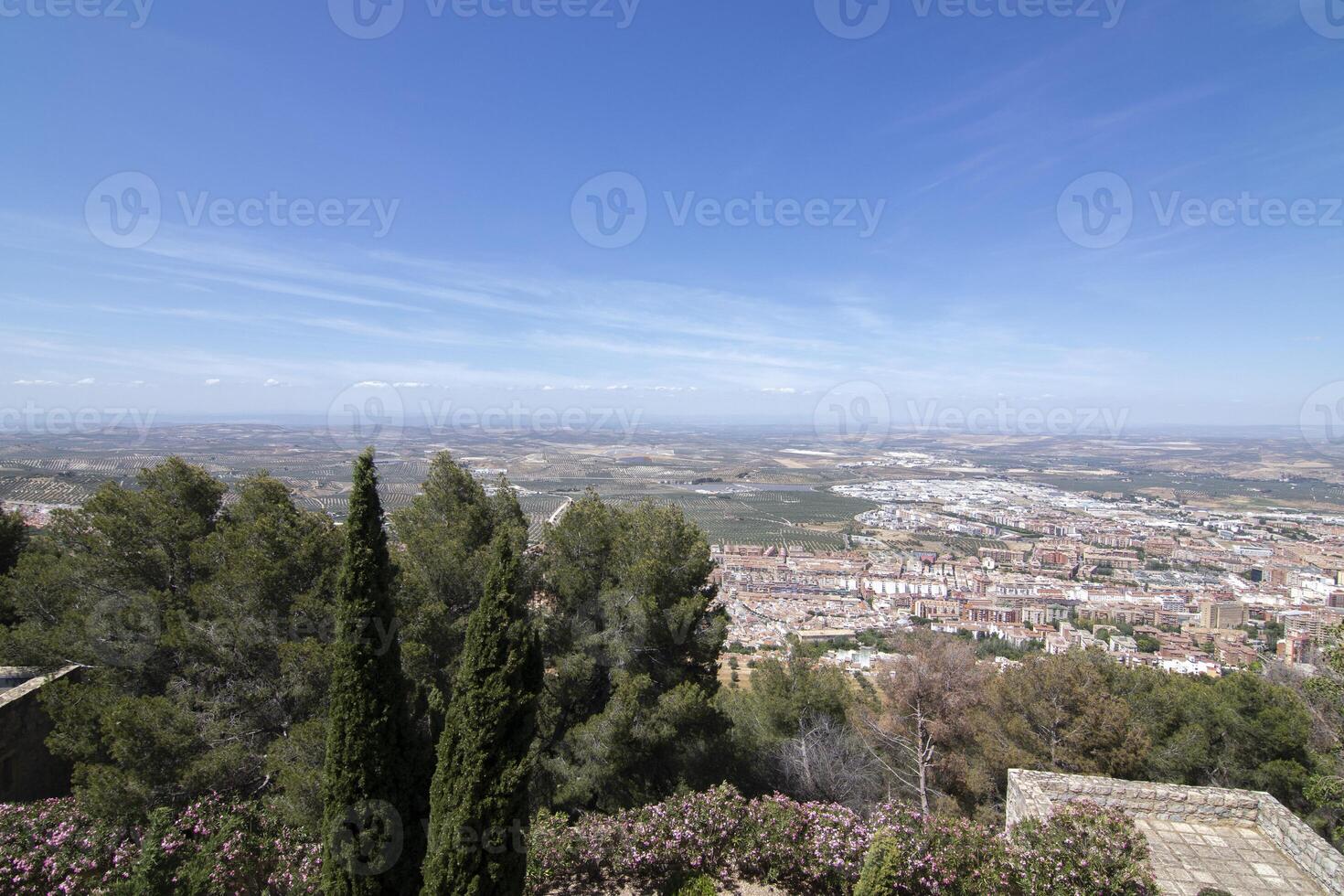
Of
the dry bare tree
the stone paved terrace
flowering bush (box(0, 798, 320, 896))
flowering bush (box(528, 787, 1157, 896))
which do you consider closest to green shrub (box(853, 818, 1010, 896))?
flowering bush (box(528, 787, 1157, 896))

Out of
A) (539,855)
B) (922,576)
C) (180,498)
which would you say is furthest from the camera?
(922,576)

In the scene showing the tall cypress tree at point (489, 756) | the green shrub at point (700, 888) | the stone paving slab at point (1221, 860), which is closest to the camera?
the tall cypress tree at point (489, 756)

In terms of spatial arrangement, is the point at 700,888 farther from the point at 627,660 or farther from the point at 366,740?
the point at 366,740

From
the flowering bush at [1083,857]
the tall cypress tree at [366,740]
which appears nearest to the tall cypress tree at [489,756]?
the tall cypress tree at [366,740]

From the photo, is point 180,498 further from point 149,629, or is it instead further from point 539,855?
point 539,855

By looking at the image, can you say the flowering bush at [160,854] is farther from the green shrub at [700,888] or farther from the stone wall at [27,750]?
the green shrub at [700,888]

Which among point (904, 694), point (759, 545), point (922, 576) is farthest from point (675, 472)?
point (904, 694)
